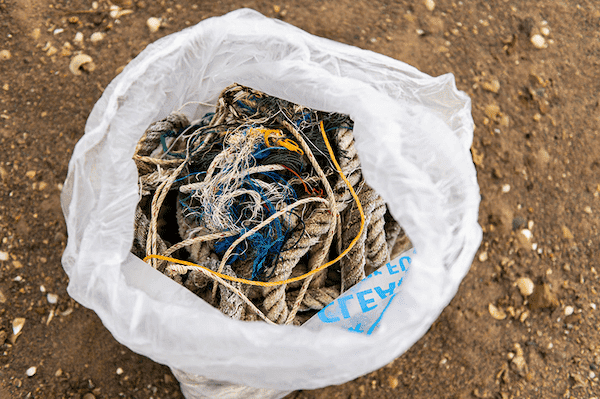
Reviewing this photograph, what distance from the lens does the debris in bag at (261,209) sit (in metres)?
0.56

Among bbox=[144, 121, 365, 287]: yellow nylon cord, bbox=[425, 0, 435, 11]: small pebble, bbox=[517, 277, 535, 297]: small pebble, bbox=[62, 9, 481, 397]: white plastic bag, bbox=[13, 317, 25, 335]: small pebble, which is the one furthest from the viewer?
bbox=[425, 0, 435, 11]: small pebble

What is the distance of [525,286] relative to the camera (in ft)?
2.77

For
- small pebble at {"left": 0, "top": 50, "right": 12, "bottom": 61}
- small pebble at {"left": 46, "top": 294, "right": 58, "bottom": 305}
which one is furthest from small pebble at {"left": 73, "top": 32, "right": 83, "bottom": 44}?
small pebble at {"left": 46, "top": 294, "right": 58, "bottom": 305}

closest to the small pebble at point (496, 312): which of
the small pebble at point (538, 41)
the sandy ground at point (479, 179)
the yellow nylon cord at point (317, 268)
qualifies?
the sandy ground at point (479, 179)

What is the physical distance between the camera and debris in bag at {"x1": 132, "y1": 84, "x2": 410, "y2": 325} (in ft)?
1.85

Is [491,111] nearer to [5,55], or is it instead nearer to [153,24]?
[153,24]

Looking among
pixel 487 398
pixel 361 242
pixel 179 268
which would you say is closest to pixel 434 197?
pixel 361 242

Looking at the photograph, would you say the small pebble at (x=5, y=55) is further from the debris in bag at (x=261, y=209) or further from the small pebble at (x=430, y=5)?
the small pebble at (x=430, y=5)

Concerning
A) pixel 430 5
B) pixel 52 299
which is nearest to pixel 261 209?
pixel 52 299

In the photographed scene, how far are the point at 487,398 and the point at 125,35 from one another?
106cm

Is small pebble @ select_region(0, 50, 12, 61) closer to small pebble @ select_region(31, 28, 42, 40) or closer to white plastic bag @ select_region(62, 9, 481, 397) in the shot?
small pebble @ select_region(31, 28, 42, 40)

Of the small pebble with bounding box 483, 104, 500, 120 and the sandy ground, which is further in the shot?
the small pebble with bounding box 483, 104, 500, 120

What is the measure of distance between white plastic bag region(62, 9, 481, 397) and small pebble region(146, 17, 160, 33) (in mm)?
349

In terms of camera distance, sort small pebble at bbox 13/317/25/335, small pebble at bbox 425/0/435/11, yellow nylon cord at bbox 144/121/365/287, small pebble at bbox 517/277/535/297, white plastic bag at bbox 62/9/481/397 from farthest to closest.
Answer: small pebble at bbox 425/0/435/11 < small pebble at bbox 517/277/535/297 < small pebble at bbox 13/317/25/335 < yellow nylon cord at bbox 144/121/365/287 < white plastic bag at bbox 62/9/481/397
